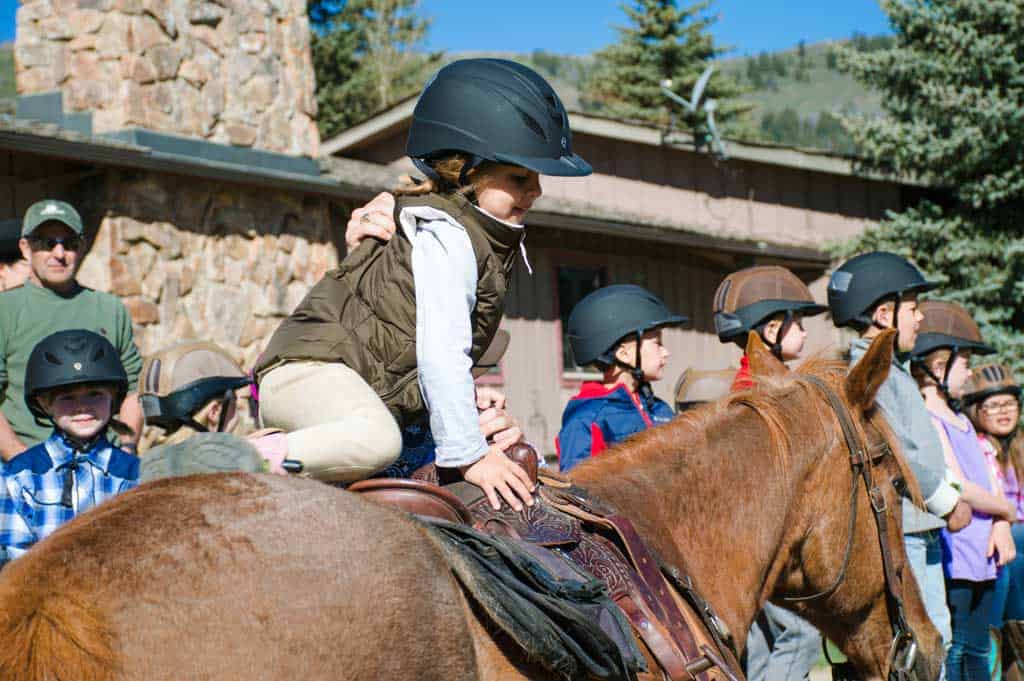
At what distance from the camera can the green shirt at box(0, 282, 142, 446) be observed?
5.79 meters

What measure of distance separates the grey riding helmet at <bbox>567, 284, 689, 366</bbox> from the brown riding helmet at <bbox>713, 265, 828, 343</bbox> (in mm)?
418

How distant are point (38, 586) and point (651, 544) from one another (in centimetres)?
179

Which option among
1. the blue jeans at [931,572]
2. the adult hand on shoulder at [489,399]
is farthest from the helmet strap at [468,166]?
the blue jeans at [931,572]

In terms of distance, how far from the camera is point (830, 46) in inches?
719

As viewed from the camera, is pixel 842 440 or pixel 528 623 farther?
pixel 842 440

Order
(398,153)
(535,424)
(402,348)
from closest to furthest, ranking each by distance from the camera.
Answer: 1. (402,348)
2. (535,424)
3. (398,153)

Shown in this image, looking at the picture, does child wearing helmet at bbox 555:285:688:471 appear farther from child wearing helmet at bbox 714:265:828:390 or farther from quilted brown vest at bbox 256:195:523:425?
quilted brown vest at bbox 256:195:523:425

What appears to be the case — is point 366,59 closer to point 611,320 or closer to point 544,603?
point 611,320

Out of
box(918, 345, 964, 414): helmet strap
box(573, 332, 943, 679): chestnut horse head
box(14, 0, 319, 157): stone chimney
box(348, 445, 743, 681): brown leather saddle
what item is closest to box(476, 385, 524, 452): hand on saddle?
box(348, 445, 743, 681): brown leather saddle

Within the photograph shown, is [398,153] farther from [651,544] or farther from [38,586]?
[38,586]

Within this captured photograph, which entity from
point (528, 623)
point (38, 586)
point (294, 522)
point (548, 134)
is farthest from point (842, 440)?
point (38, 586)

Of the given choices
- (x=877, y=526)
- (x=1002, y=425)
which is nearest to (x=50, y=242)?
(x=877, y=526)

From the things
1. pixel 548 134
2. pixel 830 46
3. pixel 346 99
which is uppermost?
pixel 346 99

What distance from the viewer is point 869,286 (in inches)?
234
